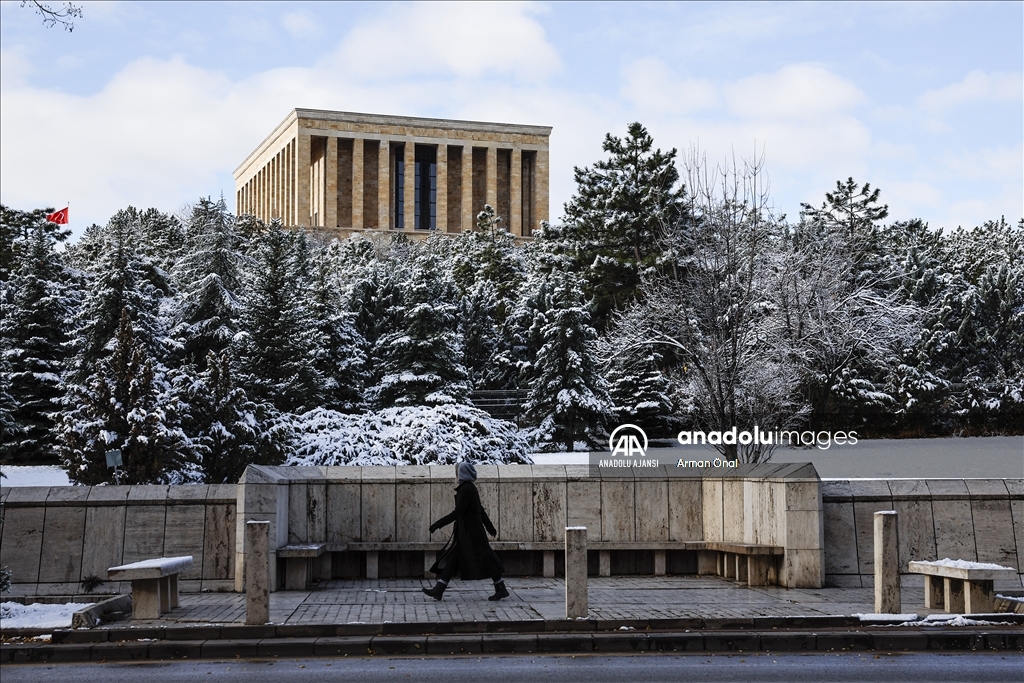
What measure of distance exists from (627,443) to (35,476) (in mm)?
19453

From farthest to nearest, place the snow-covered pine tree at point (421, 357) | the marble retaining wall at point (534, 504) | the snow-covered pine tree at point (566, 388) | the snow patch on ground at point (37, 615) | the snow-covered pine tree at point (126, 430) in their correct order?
the snow-covered pine tree at point (566, 388)
the snow-covered pine tree at point (421, 357)
the snow-covered pine tree at point (126, 430)
the marble retaining wall at point (534, 504)
the snow patch on ground at point (37, 615)

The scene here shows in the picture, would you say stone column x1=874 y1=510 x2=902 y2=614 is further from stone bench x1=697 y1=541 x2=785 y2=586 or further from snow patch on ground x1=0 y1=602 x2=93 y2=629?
snow patch on ground x1=0 y1=602 x2=93 y2=629

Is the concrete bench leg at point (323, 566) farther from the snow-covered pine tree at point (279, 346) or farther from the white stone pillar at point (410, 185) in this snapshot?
the white stone pillar at point (410, 185)

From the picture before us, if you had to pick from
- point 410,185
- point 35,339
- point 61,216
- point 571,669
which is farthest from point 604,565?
point 410,185

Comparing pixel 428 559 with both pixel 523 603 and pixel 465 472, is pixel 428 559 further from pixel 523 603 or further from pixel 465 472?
pixel 523 603

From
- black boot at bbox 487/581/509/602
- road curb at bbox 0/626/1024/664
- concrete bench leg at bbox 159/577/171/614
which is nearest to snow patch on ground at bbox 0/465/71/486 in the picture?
concrete bench leg at bbox 159/577/171/614

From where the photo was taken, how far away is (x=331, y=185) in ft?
335

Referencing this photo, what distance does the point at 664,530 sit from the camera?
1655 cm

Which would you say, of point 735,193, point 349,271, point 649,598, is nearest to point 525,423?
point 735,193

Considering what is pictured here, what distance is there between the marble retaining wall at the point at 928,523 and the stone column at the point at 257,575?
297 inches

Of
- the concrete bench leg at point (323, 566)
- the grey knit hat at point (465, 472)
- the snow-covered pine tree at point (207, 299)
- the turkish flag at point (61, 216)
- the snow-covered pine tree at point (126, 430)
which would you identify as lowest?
the concrete bench leg at point (323, 566)

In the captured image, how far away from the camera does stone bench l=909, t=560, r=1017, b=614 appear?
484 inches

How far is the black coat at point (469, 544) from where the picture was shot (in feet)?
44.0

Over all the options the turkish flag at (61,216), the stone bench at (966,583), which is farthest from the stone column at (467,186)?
the stone bench at (966,583)
